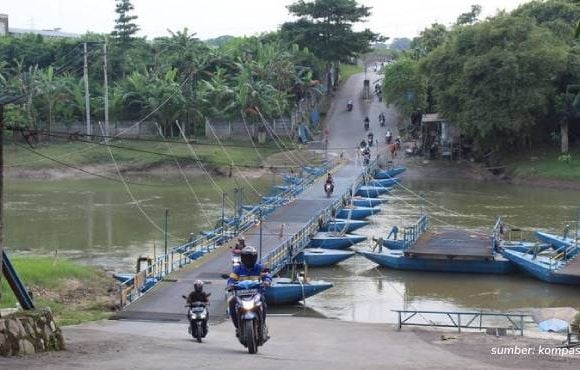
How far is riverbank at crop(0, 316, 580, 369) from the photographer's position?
10.6 metres

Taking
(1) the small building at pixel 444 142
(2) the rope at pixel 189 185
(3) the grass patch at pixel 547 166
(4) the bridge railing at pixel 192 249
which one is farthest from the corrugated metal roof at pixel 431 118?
(4) the bridge railing at pixel 192 249

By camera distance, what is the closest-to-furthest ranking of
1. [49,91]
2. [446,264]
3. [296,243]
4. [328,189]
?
[446,264], [296,243], [328,189], [49,91]

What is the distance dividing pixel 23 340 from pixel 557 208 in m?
34.9

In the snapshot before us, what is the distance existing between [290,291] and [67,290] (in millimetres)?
5431

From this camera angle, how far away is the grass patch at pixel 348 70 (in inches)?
3282

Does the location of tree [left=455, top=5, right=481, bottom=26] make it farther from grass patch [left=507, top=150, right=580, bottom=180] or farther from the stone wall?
the stone wall

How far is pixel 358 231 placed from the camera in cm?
3456

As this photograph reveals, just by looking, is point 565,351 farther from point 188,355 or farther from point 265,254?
point 265,254

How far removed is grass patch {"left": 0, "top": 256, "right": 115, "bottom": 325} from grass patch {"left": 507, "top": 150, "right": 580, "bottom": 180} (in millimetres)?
33567

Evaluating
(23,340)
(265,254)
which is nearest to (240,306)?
(23,340)

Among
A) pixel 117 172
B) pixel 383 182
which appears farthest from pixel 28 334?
pixel 117 172

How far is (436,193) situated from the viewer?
4716 centimetres

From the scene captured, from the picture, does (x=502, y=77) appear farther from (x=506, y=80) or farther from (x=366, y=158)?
(x=366, y=158)

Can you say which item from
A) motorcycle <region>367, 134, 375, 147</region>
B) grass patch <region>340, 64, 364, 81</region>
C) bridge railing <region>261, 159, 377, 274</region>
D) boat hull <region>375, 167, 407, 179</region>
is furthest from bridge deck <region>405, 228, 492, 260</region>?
grass patch <region>340, 64, 364, 81</region>
